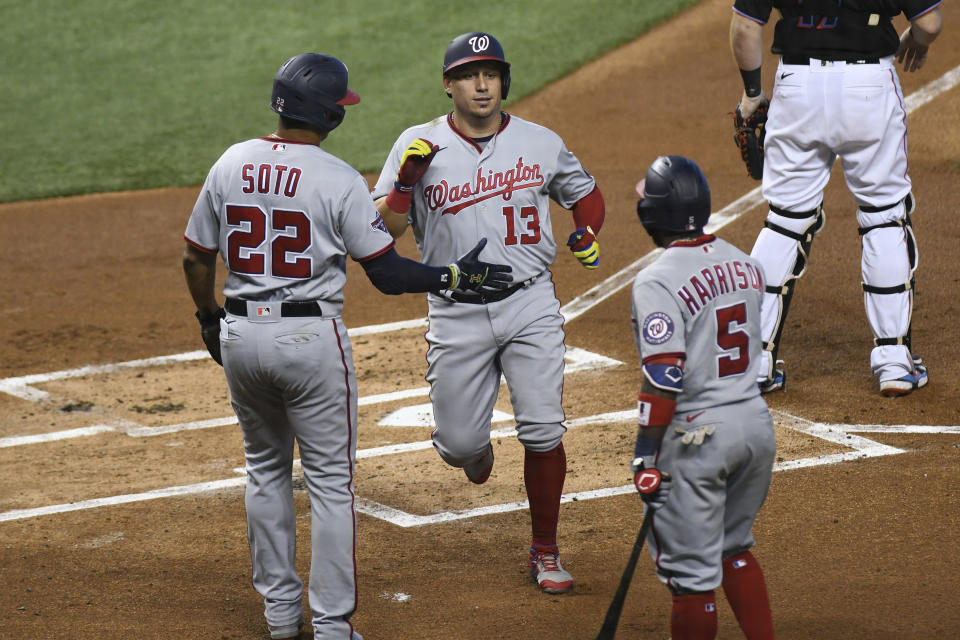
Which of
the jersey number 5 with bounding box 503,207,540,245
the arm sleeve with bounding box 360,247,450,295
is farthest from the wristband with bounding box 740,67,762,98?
the arm sleeve with bounding box 360,247,450,295

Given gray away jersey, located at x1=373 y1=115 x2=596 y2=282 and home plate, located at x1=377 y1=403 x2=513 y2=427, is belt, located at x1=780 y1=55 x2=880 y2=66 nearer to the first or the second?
gray away jersey, located at x1=373 y1=115 x2=596 y2=282

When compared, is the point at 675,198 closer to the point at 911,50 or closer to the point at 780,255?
the point at 780,255

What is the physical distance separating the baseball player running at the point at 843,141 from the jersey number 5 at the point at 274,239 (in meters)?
3.36

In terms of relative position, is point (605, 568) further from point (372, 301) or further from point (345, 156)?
point (345, 156)

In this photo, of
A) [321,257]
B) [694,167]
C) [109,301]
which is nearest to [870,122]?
[694,167]

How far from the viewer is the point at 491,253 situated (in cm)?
509

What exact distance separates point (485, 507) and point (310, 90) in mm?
2333

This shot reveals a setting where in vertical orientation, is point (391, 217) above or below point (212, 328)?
above

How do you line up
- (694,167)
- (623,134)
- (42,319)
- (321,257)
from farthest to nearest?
(623,134), (42,319), (321,257), (694,167)

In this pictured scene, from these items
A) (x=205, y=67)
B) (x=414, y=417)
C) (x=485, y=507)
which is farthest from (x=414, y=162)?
(x=205, y=67)

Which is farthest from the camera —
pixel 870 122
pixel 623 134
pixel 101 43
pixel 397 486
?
A: pixel 101 43

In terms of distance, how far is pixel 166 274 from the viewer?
1070 centimetres

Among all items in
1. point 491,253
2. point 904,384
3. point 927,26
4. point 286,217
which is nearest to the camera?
point 286,217

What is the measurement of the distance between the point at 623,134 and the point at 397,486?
7.38 m
